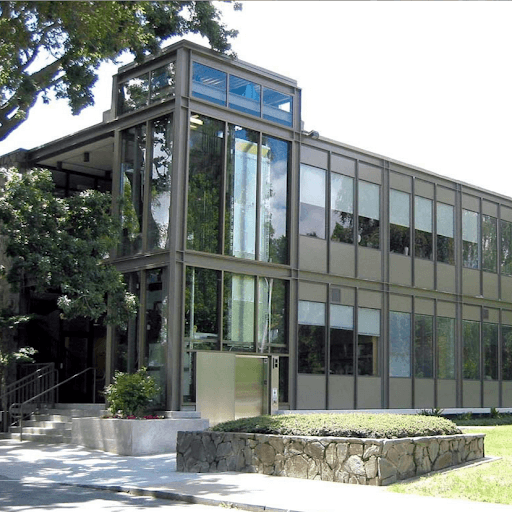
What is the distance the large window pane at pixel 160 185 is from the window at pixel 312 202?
15.0 feet

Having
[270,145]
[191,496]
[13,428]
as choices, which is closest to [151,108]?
[270,145]

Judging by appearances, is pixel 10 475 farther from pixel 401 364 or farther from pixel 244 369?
pixel 401 364

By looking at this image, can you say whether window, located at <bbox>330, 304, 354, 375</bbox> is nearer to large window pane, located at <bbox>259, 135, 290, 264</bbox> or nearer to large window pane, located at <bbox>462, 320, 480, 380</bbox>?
large window pane, located at <bbox>259, 135, 290, 264</bbox>

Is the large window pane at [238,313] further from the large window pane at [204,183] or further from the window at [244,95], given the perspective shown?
the window at [244,95]

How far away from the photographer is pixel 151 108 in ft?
74.5

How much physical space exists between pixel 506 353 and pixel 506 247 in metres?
4.18

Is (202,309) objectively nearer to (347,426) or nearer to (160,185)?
(160,185)

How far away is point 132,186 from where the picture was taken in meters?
23.5

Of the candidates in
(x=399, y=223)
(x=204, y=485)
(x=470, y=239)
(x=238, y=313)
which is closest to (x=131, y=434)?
(x=238, y=313)

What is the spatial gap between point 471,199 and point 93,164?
14.0 meters

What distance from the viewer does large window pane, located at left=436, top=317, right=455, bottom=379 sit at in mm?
28984

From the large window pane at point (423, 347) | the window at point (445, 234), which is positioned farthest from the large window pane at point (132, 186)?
the window at point (445, 234)

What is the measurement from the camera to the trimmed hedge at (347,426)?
1361 cm

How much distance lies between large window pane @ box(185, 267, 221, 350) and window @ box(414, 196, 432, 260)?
367 inches
